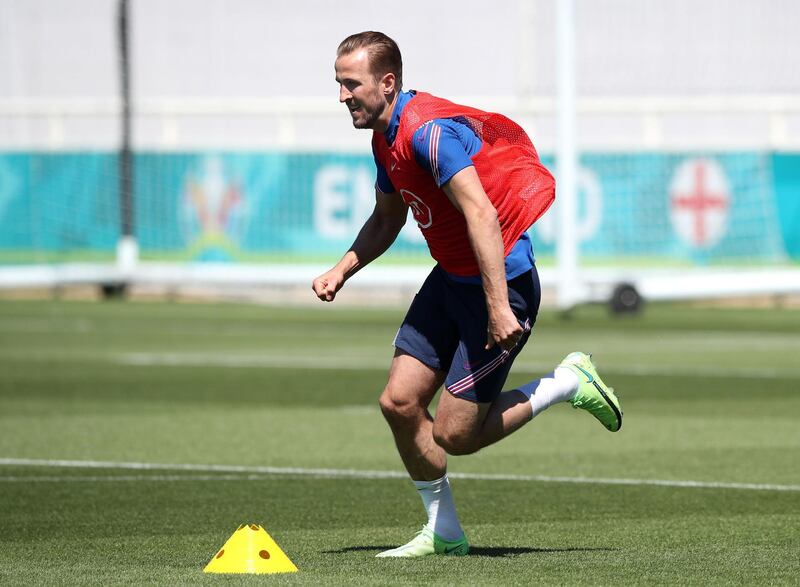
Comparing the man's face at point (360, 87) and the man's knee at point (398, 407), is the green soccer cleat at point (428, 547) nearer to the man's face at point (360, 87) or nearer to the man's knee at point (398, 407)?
the man's knee at point (398, 407)

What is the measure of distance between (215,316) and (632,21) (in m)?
8.83

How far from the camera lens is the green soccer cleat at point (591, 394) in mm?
8062

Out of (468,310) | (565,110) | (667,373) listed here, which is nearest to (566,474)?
(468,310)

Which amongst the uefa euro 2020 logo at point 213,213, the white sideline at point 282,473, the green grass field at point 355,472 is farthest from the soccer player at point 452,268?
the uefa euro 2020 logo at point 213,213

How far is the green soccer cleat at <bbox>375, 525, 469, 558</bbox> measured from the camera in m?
7.73

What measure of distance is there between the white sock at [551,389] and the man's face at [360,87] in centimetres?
139

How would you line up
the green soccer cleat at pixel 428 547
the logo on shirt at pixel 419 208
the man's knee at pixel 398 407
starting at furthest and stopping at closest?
the green soccer cleat at pixel 428 547 → the man's knee at pixel 398 407 → the logo on shirt at pixel 419 208

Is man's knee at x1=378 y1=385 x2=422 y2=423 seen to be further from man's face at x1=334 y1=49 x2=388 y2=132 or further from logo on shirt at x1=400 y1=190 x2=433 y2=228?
man's face at x1=334 y1=49 x2=388 y2=132

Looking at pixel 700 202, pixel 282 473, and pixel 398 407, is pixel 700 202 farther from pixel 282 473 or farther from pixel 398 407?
pixel 398 407

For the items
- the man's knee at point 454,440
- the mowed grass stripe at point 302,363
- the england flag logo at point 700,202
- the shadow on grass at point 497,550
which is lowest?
the mowed grass stripe at point 302,363

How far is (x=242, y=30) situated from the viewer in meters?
38.0

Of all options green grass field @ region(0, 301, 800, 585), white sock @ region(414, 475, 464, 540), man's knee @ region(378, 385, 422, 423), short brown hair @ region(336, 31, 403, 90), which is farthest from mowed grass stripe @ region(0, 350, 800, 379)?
short brown hair @ region(336, 31, 403, 90)

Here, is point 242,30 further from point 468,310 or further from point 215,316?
point 468,310

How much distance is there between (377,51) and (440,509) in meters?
2.02
